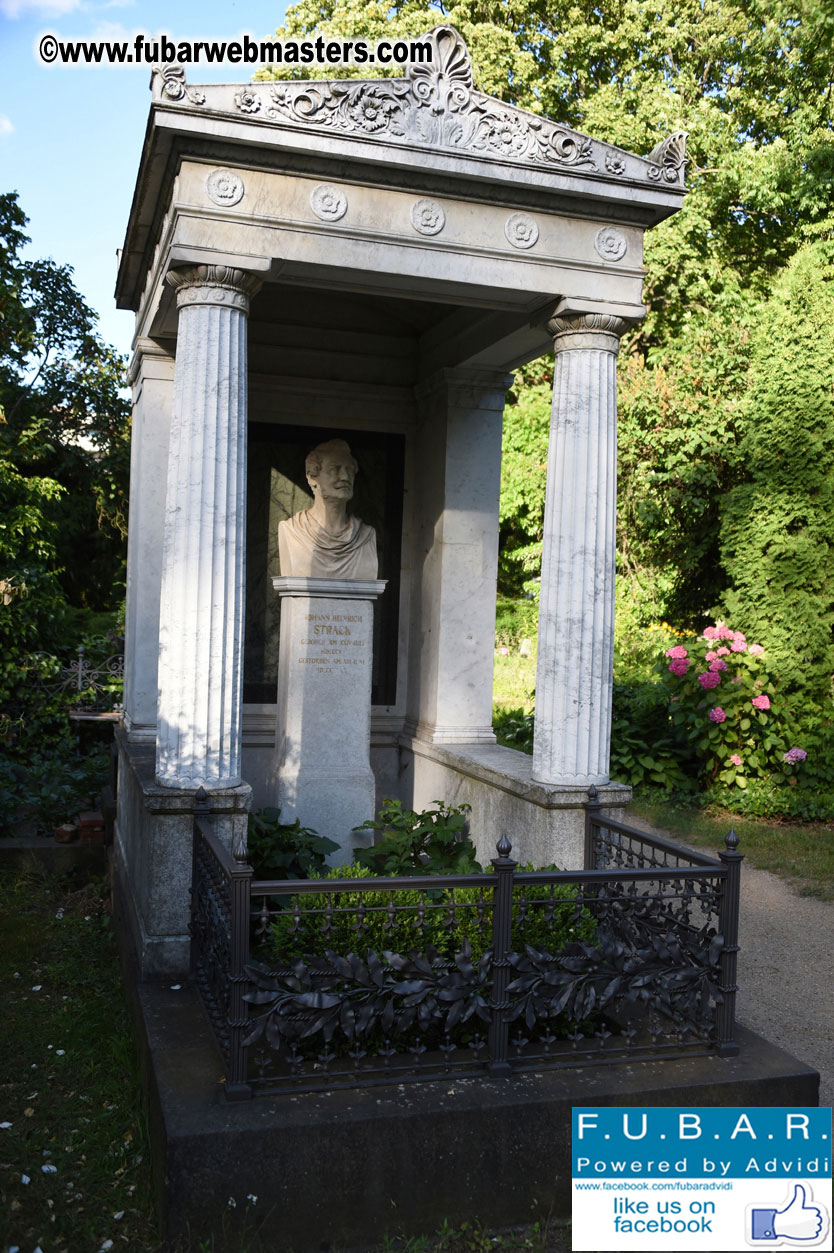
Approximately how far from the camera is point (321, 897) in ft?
14.7

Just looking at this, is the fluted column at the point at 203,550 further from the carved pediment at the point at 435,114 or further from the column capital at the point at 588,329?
the column capital at the point at 588,329

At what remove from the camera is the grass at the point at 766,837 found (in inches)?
338

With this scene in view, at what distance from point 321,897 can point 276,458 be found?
406 cm

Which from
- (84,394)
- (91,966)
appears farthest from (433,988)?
(84,394)

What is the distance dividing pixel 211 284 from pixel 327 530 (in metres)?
2.24

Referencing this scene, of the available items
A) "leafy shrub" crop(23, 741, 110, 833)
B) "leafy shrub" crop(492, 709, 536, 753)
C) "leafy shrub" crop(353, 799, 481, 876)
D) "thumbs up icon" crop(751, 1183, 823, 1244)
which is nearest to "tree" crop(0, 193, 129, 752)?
"leafy shrub" crop(23, 741, 110, 833)

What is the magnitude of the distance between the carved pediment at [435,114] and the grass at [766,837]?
558 centimetres

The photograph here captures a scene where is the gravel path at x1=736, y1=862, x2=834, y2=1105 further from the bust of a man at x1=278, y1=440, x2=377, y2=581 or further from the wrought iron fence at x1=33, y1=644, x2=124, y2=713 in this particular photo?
the wrought iron fence at x1=33, y1=644, x2=124, y2=713

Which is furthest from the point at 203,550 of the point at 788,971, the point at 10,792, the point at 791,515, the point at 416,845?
the point at 791,515

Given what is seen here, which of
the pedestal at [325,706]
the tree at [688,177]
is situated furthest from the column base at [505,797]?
the tree at [688,177]

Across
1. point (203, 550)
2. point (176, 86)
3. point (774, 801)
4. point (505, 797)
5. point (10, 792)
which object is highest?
point (176, 86)

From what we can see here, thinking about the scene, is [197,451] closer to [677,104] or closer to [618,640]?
[618,640]

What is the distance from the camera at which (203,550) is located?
203 inches

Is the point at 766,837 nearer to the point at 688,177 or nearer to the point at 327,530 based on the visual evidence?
the point at 327,530
